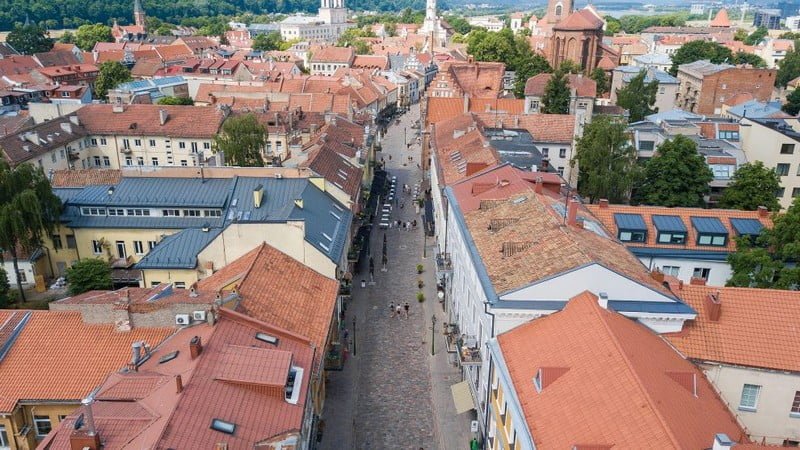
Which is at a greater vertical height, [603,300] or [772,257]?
[603,300]

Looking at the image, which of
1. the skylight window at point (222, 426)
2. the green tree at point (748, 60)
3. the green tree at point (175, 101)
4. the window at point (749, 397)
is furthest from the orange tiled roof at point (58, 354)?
the green tree at point (748, 60)

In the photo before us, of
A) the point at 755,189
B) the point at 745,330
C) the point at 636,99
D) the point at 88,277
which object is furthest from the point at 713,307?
the point at 636,99

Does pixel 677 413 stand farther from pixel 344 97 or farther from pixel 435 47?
pixel 435 47

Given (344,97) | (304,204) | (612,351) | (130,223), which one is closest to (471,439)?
(612,351)

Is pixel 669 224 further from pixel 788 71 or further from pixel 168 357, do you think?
pixel 788 71

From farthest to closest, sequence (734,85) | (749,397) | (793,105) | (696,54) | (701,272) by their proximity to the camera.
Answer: (696,54) → (734,85) → (793,105) → (701,272) → (749,397)

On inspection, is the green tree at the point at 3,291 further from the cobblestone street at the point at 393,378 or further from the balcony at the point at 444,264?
the balcony at the point at 444,264

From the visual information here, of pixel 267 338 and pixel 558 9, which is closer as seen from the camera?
pixel 267 338
